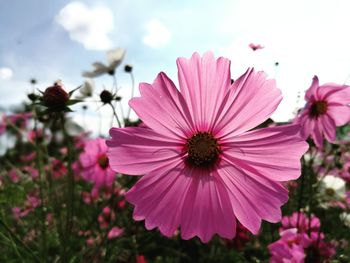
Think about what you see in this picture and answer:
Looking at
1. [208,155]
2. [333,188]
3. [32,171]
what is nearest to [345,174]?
[333,188]

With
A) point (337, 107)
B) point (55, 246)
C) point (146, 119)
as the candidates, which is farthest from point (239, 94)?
point (55, 246)

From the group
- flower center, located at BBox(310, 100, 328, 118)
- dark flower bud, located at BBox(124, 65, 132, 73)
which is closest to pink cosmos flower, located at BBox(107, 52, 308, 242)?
flower center, located at BBox(310, 100, 328, 118)

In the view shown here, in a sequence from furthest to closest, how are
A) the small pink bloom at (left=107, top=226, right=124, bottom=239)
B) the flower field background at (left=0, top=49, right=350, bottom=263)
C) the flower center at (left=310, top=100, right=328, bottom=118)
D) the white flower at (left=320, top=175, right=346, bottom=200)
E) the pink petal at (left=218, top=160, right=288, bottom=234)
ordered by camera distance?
the white flower at (left=320, top=175, right=346, bottom=200), the small pink bloom at (left=107, top=226, right=124, bottom=239), the flower center at (left=310, top=100, right=328, bottom=118), the flower field background at (left=0, top=49, right=350, bottom=263), the pink petal at (left=218, top=160, right=288, bottom=234)

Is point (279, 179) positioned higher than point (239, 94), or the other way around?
point (239, 94)

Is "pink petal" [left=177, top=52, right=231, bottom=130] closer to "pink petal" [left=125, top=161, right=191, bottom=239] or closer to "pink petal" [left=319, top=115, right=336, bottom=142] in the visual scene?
"pink petal" [left=125, top=161, right=191, bottom=239]

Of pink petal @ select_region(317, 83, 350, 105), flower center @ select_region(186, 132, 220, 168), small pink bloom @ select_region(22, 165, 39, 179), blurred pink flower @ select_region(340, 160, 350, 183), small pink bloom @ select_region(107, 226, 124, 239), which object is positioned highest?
pink petal @ select_region(317, 83, 350, 105)

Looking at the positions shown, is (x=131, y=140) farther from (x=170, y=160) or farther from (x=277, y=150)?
(x=277, y=150)
